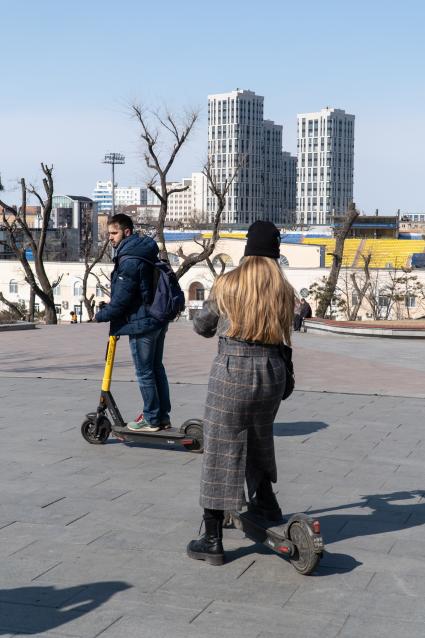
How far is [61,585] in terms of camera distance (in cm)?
403

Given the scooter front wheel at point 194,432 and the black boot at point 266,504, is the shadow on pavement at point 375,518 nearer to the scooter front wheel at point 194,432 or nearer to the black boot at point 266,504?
the black boot at point 266,504

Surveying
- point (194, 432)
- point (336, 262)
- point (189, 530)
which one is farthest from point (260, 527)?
point (336, 262)

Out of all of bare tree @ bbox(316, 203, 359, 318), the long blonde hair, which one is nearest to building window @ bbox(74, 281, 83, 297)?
bare tree @ bbox(316, 203, 359, 318)

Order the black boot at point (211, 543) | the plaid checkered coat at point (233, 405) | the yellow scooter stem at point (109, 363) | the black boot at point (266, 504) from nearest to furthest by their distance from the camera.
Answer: the plaid checkered coat at point (233, 405)
the black boot at point (211, 543)
the black boot at point (266, 504)
the yellow scooter stem at point (109, 363)

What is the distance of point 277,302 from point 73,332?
1555 cm

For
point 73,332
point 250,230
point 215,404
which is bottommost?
point 73,332

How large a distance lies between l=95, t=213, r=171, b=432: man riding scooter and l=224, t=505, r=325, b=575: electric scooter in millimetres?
2398

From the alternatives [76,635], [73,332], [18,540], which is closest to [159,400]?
[18,540]

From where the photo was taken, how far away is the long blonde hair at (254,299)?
4.21 metres

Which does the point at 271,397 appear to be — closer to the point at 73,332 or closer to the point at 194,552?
the point at 194,552

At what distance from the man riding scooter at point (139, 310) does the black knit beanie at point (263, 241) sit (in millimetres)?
2295

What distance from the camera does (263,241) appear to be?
4309 millimetres

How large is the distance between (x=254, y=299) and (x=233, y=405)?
0.48 m

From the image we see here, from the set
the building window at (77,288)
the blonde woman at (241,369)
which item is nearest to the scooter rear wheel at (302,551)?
the blonde woman at (241,369)
